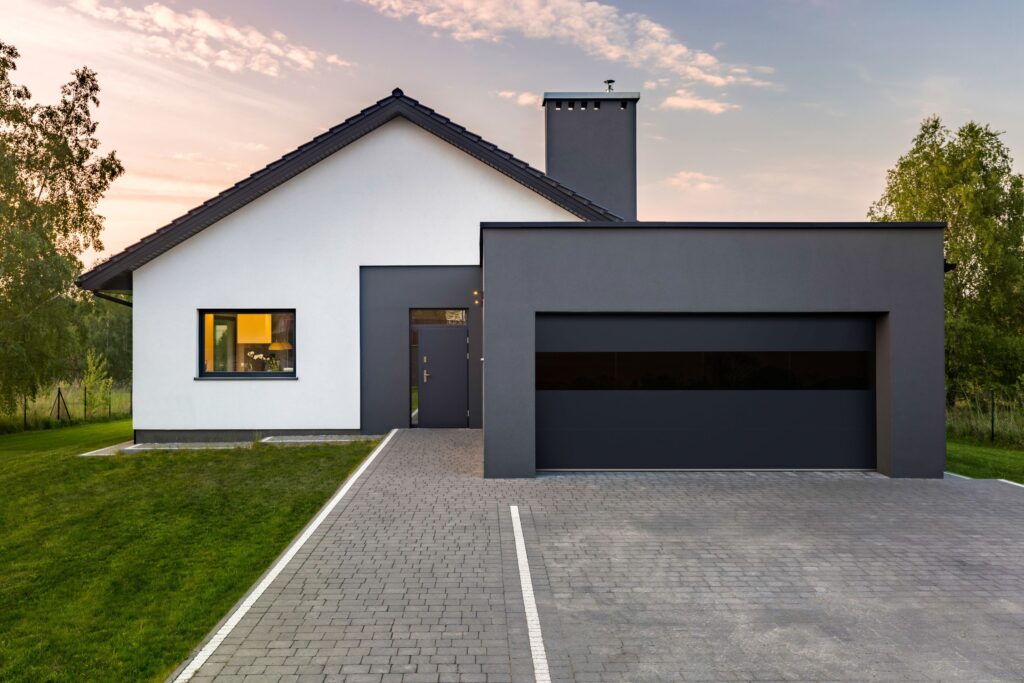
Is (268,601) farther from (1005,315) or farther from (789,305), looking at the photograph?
(1005,315)

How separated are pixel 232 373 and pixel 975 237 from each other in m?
25.6

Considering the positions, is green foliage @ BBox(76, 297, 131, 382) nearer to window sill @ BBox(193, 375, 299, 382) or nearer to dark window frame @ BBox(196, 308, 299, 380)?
dark window frame @ BBox(196, 308, 299, 380)

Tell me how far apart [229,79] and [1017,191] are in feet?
86.6

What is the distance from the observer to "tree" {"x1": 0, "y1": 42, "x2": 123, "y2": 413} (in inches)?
725

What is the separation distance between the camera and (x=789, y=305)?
9.71 m

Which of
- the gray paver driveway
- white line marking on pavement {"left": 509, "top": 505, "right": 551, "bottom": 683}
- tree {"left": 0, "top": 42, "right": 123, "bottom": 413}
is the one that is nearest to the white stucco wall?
the gray paver driveway

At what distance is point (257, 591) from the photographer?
513cm

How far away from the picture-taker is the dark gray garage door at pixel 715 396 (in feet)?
32.7

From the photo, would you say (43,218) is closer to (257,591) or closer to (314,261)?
(314,261)

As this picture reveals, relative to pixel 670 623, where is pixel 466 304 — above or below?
above

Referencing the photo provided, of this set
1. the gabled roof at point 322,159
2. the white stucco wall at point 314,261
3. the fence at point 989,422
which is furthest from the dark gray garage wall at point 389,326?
the fence at point 989,422

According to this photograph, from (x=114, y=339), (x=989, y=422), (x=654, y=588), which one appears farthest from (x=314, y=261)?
(x=114, y=339)

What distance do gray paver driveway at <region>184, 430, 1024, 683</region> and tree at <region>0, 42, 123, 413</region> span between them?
1522cm

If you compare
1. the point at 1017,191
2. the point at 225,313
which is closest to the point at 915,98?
the point at 1017,191
